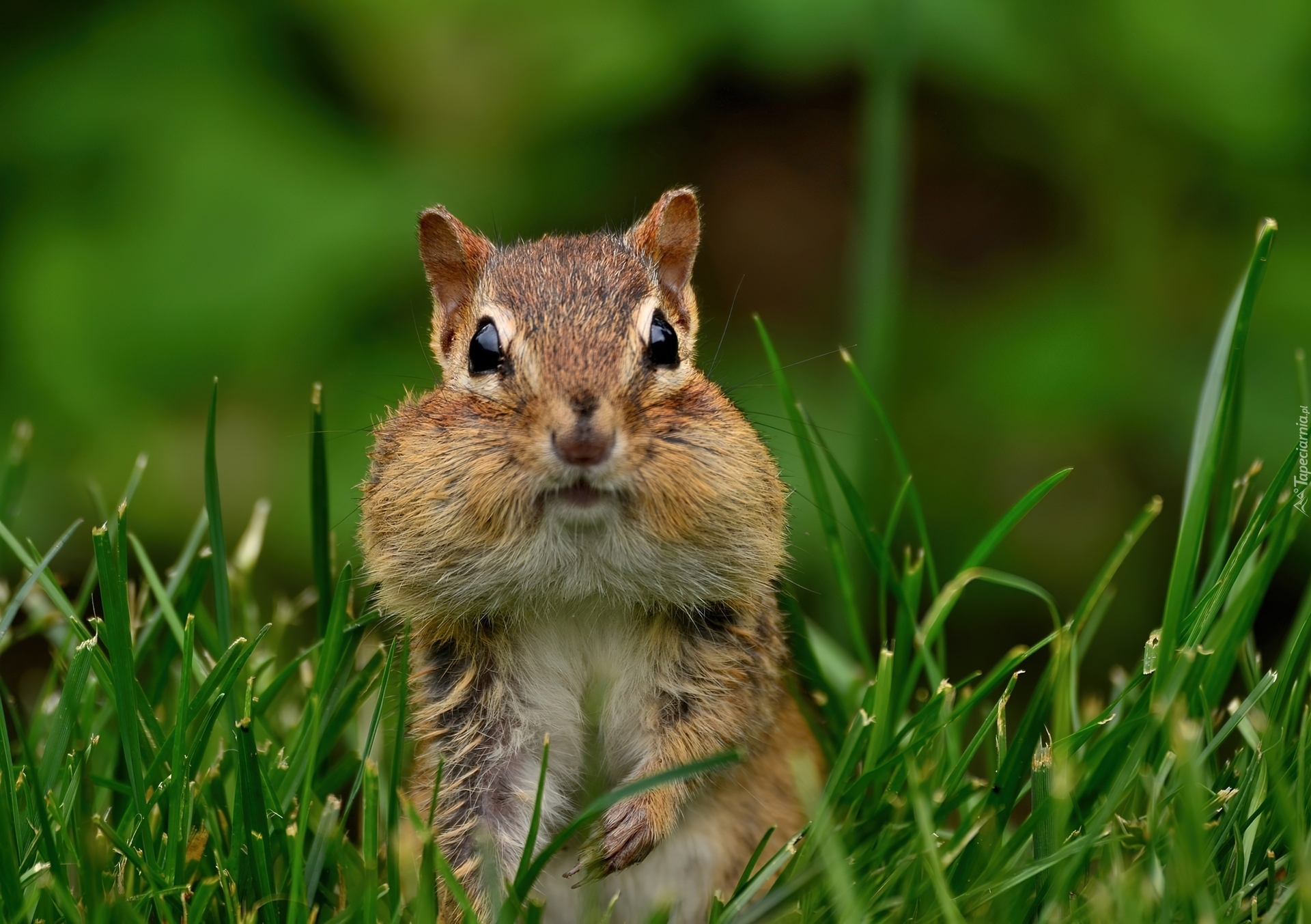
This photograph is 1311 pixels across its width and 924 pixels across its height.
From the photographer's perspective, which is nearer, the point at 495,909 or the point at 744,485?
the point at 495,909

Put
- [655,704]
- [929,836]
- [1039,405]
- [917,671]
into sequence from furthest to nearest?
[1039,405] → [917,671] → [655,704] → [929,836]

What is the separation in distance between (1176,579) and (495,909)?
3.41 feet

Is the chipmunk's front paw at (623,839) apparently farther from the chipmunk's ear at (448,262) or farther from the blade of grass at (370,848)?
the chipmunk's ear at (448,262)

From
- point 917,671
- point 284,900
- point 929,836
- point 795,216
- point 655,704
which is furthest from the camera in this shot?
point 795,216

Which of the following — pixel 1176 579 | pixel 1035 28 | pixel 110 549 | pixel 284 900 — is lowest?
pixel 284 900

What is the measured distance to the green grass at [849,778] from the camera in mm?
1653

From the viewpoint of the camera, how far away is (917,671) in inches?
88.0

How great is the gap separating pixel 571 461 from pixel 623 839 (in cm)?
53

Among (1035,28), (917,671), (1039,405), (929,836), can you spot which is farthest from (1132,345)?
(929,836)

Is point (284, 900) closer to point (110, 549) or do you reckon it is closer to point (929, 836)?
point (110, 549)

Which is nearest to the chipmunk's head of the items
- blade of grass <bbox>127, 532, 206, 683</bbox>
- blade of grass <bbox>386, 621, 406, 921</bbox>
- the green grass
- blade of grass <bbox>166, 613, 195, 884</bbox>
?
blade of grass <bbox>386, 621, 406, 921</bbox>

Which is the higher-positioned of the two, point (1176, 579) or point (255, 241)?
point (255, 241)

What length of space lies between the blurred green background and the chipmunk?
4.42 feet

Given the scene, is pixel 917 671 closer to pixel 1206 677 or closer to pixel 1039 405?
pixel 1206 677
